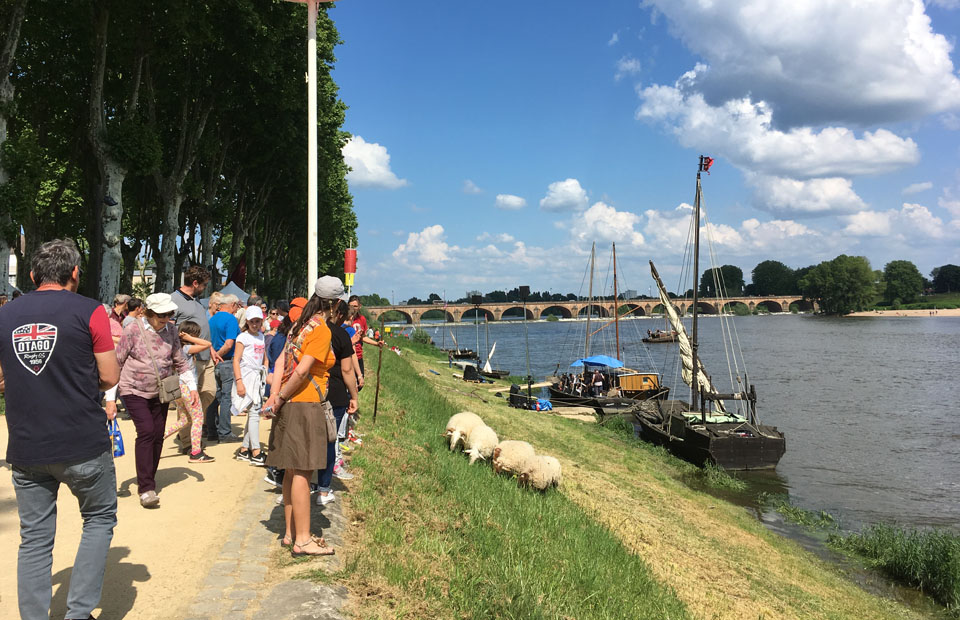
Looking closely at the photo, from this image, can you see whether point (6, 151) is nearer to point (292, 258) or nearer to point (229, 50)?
point (229, 50)

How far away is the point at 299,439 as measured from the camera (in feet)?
15.9

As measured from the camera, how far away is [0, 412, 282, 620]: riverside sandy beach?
4398mm

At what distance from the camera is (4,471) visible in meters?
7.58

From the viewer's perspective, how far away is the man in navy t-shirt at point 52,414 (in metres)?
3.60

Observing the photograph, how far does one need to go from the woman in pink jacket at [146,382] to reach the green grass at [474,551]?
208 cm

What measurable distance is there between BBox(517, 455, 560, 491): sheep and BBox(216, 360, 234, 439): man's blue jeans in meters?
4.66

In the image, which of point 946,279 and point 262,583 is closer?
point 262,583

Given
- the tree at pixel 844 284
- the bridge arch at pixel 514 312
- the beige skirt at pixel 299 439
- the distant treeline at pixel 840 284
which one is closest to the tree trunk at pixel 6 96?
the beige skirt at pixel 299 439

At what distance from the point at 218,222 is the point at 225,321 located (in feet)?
73.9

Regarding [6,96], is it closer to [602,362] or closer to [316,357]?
[316,357]

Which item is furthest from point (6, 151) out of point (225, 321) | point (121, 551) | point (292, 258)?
point (292, 258)

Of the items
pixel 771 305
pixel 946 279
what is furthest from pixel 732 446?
pixel 946 279

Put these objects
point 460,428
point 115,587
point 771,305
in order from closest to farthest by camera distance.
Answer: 1. point 115,587
2. point 460,428
3. point 771,305

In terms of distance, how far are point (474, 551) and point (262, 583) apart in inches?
85.7
